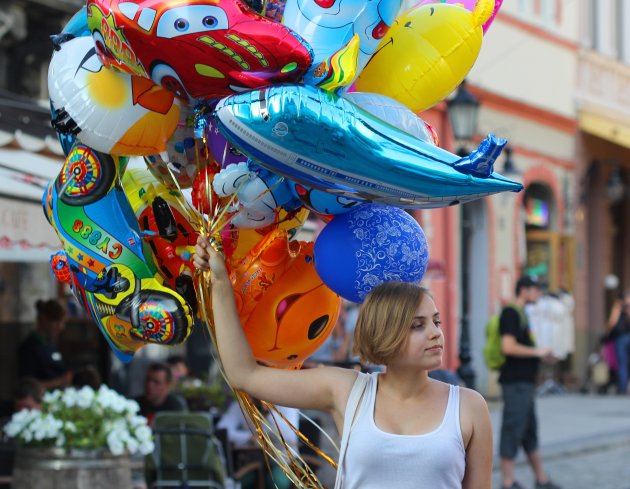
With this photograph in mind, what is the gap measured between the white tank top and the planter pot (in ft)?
13.7

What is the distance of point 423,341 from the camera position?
12.2 feet

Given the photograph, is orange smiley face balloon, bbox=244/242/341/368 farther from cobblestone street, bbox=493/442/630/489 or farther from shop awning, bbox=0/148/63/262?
cobblestone street, bbox=493/442/630/489

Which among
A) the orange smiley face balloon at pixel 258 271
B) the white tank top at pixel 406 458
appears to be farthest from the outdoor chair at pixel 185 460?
the white tank top at pixel 406 458

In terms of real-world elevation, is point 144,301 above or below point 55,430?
above

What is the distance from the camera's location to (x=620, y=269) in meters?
29.1

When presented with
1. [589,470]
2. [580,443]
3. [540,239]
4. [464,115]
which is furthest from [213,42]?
[540,239]

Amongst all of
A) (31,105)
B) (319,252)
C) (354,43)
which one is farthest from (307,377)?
(31,105)

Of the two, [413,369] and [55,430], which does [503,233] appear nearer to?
[55,430]

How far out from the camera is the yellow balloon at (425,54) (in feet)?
15.3

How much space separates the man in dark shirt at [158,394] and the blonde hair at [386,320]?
6106mm

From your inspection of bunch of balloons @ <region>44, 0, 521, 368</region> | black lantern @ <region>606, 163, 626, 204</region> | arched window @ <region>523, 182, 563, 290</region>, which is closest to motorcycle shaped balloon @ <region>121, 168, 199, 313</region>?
bunch of balloons @ <region>44, 0, 521, 368</region>

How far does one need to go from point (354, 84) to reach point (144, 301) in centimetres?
98

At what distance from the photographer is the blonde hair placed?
3.69 metres

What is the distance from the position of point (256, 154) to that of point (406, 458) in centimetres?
94
